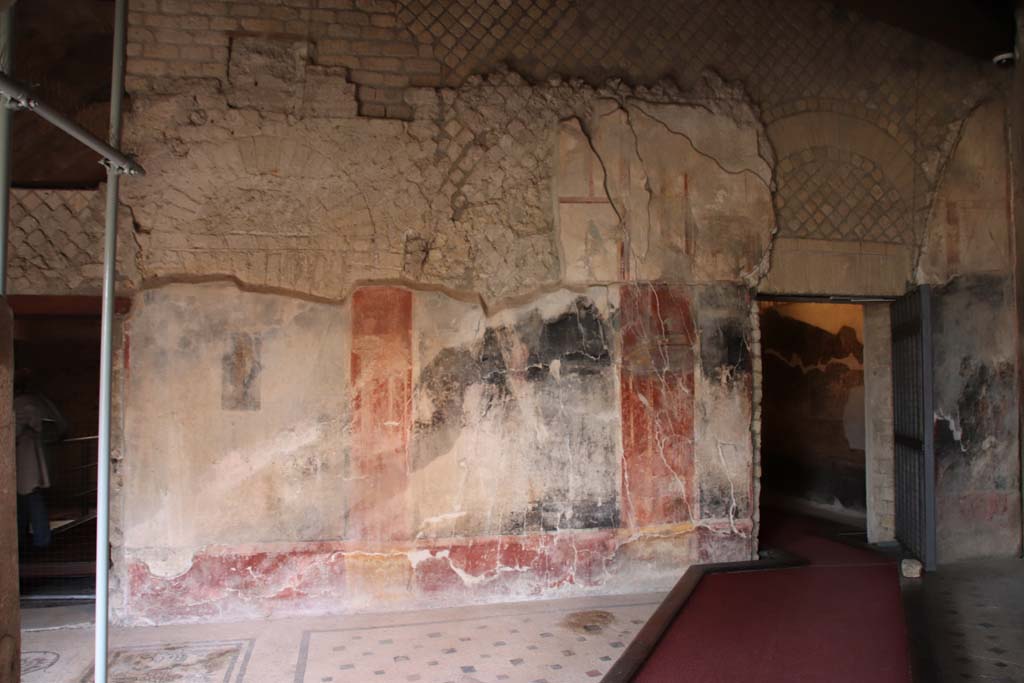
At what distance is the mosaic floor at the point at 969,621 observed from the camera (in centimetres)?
289

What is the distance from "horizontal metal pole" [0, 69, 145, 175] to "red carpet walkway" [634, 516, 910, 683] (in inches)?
110

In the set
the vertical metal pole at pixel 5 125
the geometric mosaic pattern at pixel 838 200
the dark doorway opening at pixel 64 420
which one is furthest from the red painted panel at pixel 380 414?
the geometric mosaic pattern at pixel 838 200

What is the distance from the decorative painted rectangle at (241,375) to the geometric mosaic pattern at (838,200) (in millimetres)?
2989

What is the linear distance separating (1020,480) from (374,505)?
12.5 ft

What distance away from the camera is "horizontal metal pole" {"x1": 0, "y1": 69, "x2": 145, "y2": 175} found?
6.90ft

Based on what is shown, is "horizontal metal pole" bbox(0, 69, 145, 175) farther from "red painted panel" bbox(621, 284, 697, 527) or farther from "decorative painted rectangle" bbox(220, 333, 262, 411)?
"red painted panel" bbox(621, 284, 697, 527)

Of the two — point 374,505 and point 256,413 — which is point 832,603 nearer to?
point 374,505

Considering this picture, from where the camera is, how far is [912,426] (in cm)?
431

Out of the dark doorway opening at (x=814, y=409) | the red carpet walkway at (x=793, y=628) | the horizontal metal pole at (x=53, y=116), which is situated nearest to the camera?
the horizontal metal pole at (x=53, y=116)

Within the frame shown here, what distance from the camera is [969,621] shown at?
341cm

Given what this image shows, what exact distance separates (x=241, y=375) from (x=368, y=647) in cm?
145

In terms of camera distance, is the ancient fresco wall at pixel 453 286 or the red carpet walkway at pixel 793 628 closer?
the red carpet walkway at pixel 793 628

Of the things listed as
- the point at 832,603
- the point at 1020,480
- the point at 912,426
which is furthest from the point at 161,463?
the point at 1020,480

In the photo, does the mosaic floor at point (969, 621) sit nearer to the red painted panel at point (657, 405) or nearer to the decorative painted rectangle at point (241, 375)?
the red painted panel at point (657, 405)
